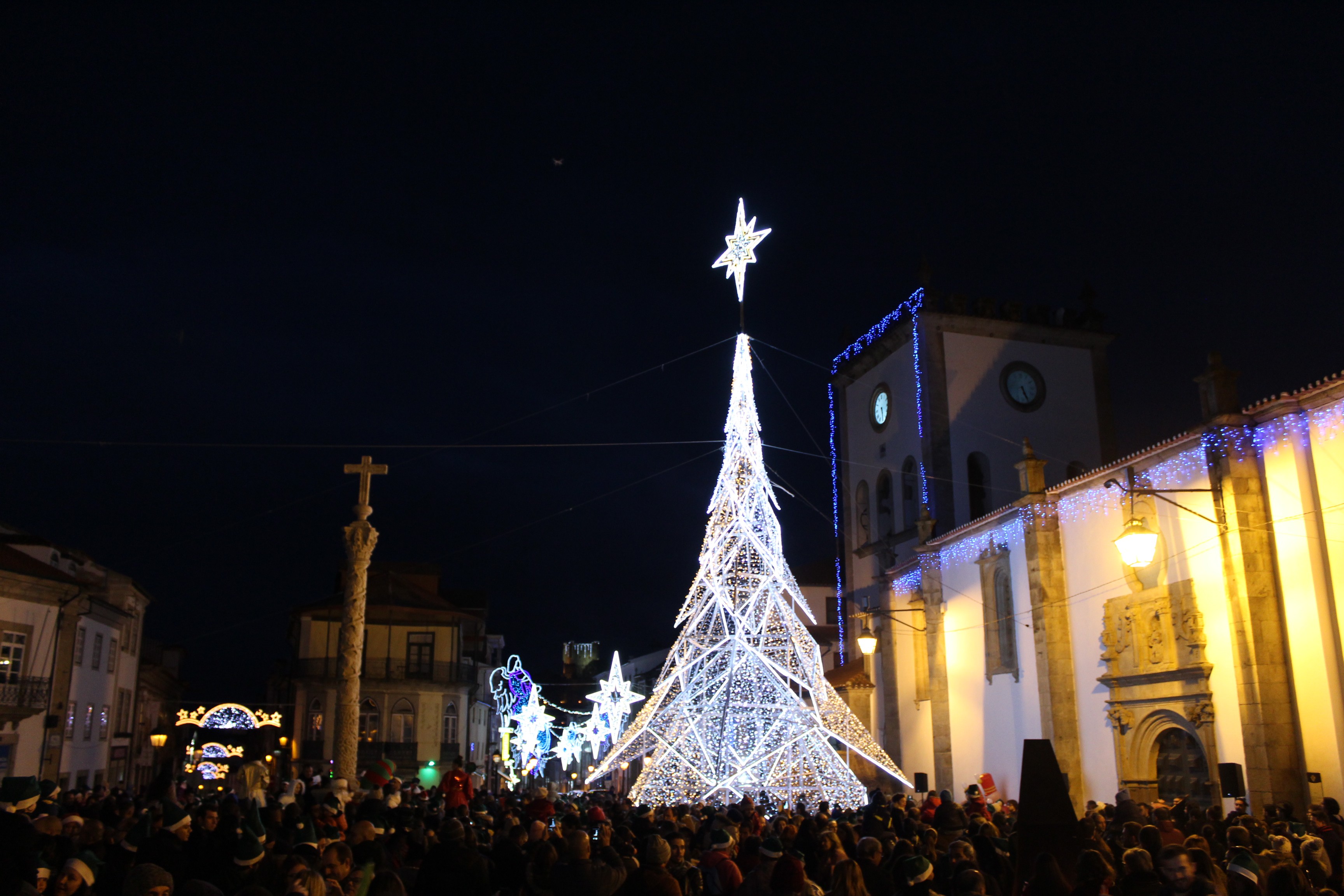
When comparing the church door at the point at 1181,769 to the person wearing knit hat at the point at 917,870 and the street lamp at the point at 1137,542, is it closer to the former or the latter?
the street lamp at the point at 1137,542

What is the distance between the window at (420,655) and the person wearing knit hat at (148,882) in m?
44.6

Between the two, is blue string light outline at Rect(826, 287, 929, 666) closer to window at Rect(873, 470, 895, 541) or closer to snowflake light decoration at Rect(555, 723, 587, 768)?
window at Rect(873, 470, 895, 541)

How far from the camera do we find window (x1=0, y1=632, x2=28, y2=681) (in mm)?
26750

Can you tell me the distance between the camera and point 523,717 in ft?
149

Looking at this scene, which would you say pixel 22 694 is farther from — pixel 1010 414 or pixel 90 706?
pixel 1010 414

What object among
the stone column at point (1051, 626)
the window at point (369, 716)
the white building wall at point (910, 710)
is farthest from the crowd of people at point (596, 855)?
the window at point (369, 716)

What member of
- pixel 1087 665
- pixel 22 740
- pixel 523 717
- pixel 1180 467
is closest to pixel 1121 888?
pixel 1180 467

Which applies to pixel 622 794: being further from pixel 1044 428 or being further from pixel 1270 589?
pixel 1044 428

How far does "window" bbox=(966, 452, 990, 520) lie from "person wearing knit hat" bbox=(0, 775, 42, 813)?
29.2 m

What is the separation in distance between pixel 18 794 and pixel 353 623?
11.4 meters

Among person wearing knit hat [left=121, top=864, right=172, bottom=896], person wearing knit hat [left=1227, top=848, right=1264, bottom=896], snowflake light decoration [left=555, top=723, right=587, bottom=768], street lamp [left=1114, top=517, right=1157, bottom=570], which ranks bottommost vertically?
snowflake light decoration [left=555, top=723, right=587, bottom=768]

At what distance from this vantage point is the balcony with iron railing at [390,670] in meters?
47.6

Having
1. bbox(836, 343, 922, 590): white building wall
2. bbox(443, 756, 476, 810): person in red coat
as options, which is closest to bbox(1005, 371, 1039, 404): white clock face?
bbox(836, 343, 922, 590): white building wall

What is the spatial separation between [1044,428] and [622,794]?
61.9 ft
